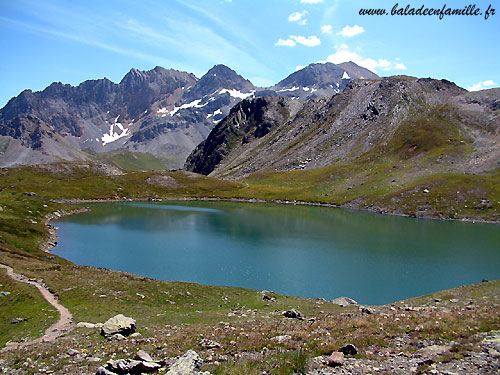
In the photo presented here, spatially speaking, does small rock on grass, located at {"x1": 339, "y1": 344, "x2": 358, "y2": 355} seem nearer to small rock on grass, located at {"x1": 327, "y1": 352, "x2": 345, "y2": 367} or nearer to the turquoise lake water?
small rock on grass, located at {"x1": 327, "y1": 352, "x2": 345, "y2": 367}

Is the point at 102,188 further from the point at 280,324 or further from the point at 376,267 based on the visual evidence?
the point at 280,324

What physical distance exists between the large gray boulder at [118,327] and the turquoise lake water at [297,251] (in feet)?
88.3

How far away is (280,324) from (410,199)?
119 metres

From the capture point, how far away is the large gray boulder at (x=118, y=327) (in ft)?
70.2

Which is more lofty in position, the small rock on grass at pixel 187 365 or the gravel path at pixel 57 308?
the small rock on grass at pixel 187 365

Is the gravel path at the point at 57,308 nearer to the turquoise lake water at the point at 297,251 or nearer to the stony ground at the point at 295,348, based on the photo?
the stony ground at the point at 295,348

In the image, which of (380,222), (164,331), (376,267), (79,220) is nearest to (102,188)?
(79,220)

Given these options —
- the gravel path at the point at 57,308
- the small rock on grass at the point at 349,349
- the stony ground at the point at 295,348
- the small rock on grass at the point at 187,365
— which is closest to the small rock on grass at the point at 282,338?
the stony ground at the point at 295,348

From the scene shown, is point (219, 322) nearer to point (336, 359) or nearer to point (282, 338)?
point (282, 338)

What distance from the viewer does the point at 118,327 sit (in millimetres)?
21781

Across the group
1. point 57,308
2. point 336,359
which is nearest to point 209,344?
point 336,359

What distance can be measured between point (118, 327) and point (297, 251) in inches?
2009

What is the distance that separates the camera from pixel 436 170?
147 meters

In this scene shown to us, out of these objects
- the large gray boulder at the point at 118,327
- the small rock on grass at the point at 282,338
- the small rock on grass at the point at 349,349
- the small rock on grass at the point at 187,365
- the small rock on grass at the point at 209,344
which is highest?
the small rock on grass at the point at 349,349
